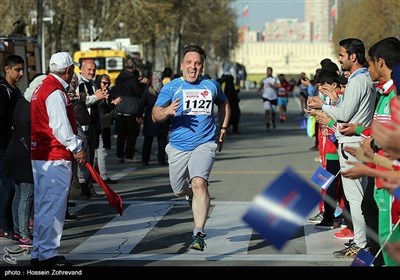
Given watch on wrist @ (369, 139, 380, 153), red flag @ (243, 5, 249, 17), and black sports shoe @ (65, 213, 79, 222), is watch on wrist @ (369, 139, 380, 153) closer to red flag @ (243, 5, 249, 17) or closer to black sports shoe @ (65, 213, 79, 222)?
black sports shoe @ (65, 213, 79, 222)

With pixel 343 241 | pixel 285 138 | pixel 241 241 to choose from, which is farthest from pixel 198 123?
pixel 285 138

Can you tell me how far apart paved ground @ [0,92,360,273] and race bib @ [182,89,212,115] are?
1371 millimetres

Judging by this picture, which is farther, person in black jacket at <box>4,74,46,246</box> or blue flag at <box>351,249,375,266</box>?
person in black jacket at <box>4,74,46,246</box>

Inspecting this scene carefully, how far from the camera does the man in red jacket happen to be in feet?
27.8

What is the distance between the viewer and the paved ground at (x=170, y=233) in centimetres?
922

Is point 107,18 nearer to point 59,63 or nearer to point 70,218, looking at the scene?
point 70,218

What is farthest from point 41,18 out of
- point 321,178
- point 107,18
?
point 321,178

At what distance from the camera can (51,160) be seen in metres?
8.54

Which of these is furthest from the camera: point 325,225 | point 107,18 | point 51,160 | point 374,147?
point 107,18

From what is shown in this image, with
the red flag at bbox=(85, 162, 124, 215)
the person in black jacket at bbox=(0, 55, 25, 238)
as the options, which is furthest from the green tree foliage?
the red flag at bbox=(85, 162, 124, 215)

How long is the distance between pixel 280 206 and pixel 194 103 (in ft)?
17.8

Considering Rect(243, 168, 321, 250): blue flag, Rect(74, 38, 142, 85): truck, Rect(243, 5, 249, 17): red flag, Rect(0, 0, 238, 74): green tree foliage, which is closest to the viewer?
Rect(243, 168, 321, 250): blue flag

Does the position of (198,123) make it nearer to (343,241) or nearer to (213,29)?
(343,241)
